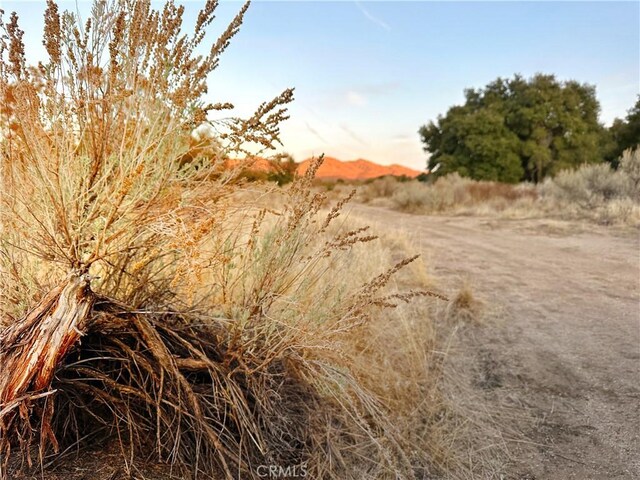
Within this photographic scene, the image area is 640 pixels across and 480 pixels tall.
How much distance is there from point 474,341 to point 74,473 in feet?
10.5

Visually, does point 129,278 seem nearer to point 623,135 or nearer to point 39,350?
point 39,350

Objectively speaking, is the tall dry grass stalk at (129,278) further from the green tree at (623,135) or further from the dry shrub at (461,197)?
the green tree at (623,135)

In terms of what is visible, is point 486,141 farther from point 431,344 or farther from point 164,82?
point 164,82

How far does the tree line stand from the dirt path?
2043 cm

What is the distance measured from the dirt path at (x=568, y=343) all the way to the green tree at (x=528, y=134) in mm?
20309

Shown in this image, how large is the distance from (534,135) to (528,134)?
21.0 inches

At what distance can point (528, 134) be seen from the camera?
94.5 ft

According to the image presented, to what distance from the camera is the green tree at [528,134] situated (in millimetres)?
27891

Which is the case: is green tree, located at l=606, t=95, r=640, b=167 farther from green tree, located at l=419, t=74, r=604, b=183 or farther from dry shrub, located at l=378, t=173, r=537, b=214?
dry shrub, located at l=378, t=173, r=537, b=214

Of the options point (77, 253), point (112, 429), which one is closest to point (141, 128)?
point (77, 253)

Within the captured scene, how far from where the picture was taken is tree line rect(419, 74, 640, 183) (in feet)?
91.4

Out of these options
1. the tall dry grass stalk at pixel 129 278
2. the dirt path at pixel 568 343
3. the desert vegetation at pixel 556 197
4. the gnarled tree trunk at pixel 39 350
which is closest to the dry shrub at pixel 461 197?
the desert vegetation at pixel 556 197

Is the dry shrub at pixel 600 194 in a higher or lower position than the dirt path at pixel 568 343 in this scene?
higher

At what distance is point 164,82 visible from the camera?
1.75 meters
